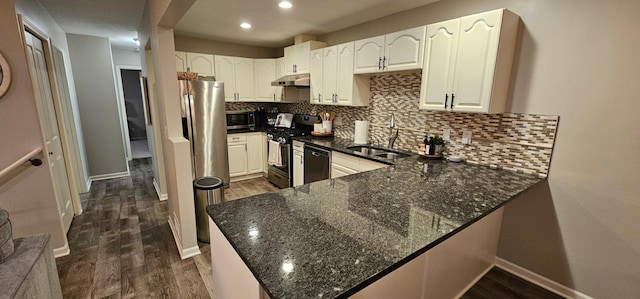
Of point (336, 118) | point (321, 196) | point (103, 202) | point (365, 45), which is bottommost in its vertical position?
point (103, 202)

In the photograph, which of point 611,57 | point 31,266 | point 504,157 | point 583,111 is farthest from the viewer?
point 504,157

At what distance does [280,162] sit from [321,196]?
2.62 m

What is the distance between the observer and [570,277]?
6.48ft

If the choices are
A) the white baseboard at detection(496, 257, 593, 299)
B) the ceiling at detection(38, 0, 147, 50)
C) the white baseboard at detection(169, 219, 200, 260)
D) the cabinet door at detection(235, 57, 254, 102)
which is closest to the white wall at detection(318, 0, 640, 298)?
the white baseboard at detection(496, 257, 593, 299)

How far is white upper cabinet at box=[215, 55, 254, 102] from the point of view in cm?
Answer: 436

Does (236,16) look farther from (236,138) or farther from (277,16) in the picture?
(236,138)

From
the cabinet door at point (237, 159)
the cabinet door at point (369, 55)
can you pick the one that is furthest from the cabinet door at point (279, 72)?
the cabinet door at point (369, 55)

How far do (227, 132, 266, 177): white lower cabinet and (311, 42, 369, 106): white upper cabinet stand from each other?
1.52 metres

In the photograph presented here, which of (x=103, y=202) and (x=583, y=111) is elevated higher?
(x=583, y=111)

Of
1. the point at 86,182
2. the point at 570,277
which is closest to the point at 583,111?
the point at 570,277

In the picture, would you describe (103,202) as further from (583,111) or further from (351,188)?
(583,111)

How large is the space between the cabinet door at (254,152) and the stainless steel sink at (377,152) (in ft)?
6.62

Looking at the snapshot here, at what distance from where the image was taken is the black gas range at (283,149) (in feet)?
13.1

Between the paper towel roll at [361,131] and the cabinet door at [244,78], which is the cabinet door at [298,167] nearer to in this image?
the paper towel roll at [361,131]
